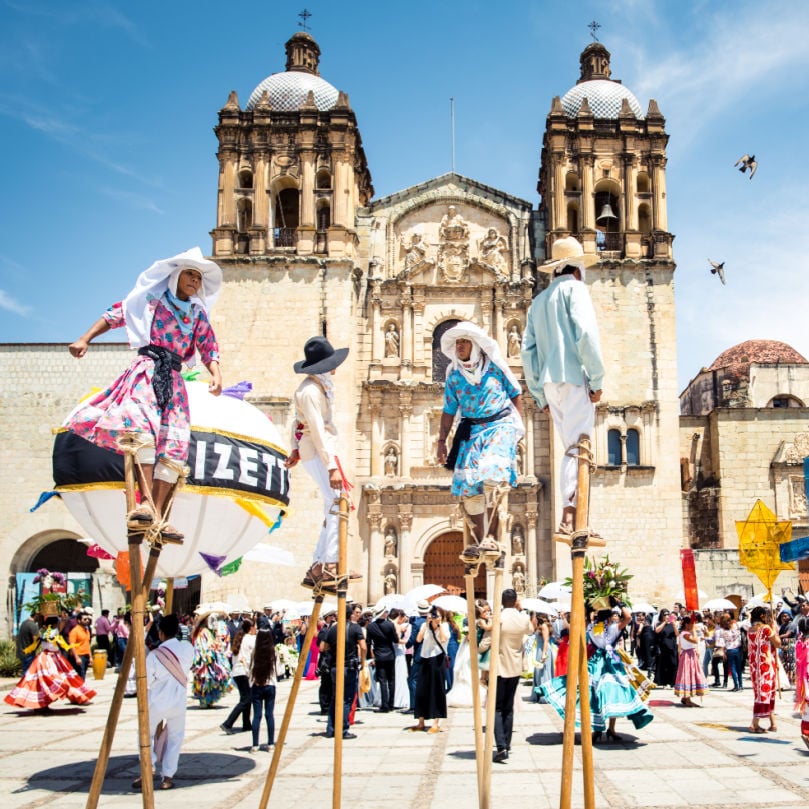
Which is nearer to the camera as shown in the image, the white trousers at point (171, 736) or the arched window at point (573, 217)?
the white trousers at point (171, 736)

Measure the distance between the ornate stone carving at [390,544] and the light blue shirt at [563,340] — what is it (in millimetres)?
19532

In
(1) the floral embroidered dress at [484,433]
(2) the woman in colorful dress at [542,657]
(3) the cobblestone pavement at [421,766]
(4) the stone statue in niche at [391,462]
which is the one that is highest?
(4) the stone statue in niche at [391,462]

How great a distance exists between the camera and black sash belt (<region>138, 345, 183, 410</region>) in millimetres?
5102

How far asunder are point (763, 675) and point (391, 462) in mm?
15907

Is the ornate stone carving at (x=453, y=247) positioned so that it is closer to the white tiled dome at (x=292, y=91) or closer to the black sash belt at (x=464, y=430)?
the white tiled dome at (x=292, y=91)

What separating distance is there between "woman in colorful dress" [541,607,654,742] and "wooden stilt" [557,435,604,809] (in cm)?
469

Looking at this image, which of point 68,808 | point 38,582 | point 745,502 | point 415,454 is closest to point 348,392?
point 415,454

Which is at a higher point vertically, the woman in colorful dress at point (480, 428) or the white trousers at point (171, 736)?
the woman in colorful dress at point (480, 428)

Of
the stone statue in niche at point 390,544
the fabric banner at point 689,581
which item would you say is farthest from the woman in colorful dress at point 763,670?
the stone statue in niche at point 390,544

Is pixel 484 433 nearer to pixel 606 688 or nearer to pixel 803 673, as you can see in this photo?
pixel 606 688

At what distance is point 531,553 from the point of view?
952 inches

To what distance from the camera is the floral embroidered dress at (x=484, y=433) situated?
5.31 metres

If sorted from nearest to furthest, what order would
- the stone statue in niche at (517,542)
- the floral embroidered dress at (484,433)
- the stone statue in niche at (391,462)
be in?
the floral embroidered dress at (484,433) < the stone statue in niche at (517,542) < the stone statue in niche at (391,462)

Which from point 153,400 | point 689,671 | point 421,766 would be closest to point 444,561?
point 689,671
